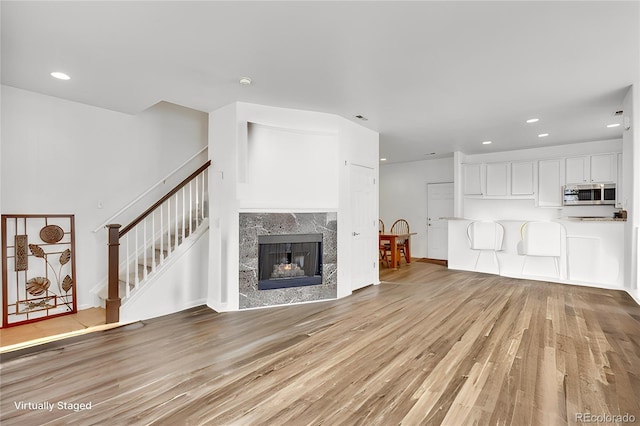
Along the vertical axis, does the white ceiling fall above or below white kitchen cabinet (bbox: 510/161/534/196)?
above

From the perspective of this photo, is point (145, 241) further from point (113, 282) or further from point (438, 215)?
point (438, 215)

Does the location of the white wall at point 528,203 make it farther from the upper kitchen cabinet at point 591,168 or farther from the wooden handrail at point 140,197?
the wooden handrail at point 140,197

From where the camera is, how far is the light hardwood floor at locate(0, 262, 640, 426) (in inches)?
76.8

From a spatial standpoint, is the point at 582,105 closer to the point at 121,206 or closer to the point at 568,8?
the point at 568,8

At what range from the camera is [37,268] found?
12.3 ft

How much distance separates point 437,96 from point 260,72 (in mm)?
2172

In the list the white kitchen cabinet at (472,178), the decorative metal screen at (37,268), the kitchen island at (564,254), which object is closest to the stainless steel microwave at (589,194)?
the kitchen island at (564,254)

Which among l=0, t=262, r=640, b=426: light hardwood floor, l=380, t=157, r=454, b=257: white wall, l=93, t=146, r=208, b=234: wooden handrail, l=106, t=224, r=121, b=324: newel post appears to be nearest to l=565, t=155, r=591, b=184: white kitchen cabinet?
l=380, t=157, r=454, b=257: white wall

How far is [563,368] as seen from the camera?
2.49m

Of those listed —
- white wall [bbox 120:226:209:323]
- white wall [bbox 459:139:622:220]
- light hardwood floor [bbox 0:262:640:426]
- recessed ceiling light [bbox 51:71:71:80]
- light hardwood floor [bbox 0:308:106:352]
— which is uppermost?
recessed ceiling light [bbox 51:71:71:80]

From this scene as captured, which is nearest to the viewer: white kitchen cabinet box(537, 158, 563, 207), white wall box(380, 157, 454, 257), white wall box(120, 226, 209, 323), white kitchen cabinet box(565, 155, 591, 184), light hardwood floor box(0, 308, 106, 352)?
light hardwood floor box(0, 308, 106, 352)

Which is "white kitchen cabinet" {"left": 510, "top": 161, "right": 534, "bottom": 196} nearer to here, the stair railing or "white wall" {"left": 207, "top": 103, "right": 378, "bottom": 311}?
"white wall" {"left": 207, "top": 103, "right": 378, "bottom": 311}

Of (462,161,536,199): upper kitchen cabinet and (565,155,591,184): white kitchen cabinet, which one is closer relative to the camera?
(565,155,591,184): white kitchen cabinet

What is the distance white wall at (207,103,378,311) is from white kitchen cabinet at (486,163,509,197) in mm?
4246
